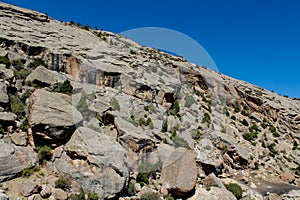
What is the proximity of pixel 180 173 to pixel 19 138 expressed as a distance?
8.64m

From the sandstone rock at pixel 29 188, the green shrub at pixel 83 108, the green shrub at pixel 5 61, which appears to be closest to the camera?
the sandstone rock at pixel 29 188

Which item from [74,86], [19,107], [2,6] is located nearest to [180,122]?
[74,86]

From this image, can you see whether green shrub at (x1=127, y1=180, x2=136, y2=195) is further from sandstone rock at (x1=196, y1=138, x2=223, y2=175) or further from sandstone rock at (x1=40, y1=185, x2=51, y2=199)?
sandstone rock at (x1=196, y1=138, x2=223, y2=175)

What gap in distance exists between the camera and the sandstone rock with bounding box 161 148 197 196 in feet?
45.2

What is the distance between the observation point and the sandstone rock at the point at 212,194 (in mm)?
13367

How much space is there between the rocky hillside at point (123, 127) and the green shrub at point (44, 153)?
1.9 inches

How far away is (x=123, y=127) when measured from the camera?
54.4 feet

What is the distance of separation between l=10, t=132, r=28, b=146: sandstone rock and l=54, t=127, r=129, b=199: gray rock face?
2125 millimetres

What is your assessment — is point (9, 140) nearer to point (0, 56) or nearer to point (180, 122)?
point (0, 56)

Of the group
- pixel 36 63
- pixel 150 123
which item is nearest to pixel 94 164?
pixel 150 123

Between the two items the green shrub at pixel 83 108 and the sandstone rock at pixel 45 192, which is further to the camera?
the green shrub at pixel 83 108

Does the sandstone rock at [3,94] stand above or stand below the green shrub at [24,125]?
above

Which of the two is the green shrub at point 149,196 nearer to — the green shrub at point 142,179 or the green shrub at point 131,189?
the green shrub at point 131,189

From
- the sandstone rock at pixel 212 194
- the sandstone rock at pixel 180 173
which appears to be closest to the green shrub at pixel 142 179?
the sandstone rock at pixel 180 173
